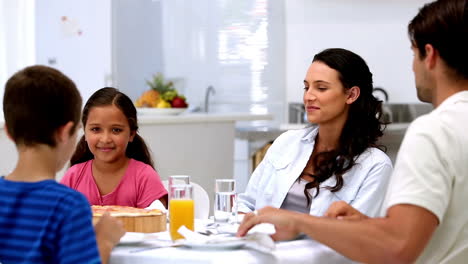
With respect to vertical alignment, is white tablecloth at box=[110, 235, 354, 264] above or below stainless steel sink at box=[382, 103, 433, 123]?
below

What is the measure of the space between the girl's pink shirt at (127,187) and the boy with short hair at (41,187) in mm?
848

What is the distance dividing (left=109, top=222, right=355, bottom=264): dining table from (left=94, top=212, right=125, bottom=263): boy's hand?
61 mm

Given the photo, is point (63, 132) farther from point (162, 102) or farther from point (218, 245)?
point (162, 102)

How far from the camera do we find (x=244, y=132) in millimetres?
5730

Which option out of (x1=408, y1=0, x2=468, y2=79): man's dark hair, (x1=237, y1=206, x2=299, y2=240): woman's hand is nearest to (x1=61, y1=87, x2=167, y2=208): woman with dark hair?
(x1=237, y1=206, x2=299, y2=240): woman's hand

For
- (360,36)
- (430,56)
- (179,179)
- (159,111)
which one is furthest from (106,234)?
(360,36)

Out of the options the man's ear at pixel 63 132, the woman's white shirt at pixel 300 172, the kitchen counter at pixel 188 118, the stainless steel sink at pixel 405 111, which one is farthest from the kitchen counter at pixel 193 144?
the man's ear at pixel 63 132

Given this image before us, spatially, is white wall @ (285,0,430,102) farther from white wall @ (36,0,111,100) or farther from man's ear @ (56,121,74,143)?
A: man's ear @ (56,121,74,143)

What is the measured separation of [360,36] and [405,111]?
0.64m

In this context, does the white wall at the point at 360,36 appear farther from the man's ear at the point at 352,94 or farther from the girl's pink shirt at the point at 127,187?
the girl's pink shirt at the point at 127,187

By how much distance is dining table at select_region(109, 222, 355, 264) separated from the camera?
1.50 meters

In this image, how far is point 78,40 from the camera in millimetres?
6215

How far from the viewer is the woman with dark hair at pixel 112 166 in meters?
2.21

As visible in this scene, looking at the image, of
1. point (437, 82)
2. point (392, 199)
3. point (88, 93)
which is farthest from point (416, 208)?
point (88, 93)
